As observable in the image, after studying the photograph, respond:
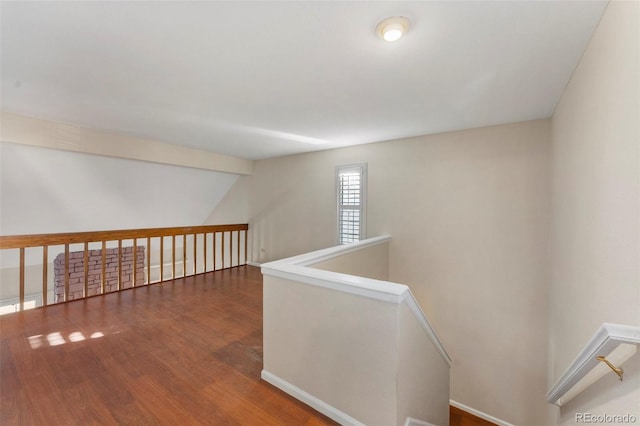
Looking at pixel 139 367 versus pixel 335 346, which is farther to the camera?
pixel 139 367

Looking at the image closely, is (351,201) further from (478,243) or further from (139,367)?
(139,367)

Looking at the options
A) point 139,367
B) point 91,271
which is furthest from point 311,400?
point 91,271

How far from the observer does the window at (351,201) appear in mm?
4035

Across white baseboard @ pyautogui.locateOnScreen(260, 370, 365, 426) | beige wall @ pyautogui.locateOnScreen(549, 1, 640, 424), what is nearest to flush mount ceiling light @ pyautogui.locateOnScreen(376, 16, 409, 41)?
beige wall @ pyautogui.locateOnScreen(549, 1, 640, 424)

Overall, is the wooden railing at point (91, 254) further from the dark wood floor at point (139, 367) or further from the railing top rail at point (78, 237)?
the dark wood floor at point (139, 367)

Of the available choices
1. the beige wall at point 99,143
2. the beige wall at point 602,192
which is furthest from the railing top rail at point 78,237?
the beige wall at point 602,192

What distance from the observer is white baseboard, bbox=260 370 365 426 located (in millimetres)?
1494

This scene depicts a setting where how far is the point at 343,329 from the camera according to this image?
1.50 meters

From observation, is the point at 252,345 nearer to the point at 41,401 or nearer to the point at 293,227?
the point at 41,401

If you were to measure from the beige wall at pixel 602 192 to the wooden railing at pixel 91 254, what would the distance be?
398 cm

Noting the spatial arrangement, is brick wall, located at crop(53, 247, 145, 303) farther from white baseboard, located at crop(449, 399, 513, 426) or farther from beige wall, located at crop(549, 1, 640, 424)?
beige wall, located at crop(549, 1, 640, 424)

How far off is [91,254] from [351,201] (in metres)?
6.03

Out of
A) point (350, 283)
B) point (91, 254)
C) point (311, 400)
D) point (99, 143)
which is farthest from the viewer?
point (91, 254)

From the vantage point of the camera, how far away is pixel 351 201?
417 centimetres
